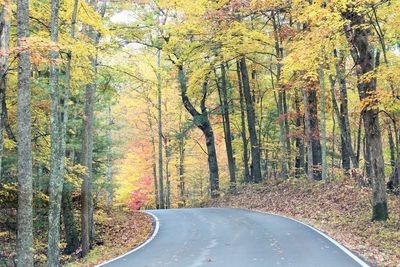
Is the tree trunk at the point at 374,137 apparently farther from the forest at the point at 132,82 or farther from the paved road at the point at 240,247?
the paved road at the point at 240,247

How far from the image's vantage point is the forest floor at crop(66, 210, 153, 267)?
13430mm

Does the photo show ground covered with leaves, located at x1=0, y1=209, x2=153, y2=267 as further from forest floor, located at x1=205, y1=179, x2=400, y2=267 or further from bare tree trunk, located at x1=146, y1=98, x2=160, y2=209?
bare tree trunk, located at x1=146, y1=98, x2=160, y2=209

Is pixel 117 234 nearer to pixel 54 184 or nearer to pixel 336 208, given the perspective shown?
pixel 54 184

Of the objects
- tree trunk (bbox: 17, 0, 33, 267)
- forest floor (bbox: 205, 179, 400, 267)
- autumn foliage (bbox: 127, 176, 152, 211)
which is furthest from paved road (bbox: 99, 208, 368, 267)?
autumn foliage (bbox: 127, 176, 152, 211)

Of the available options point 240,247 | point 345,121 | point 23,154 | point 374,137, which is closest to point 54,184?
point 23,154

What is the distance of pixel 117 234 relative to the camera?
18.1 m

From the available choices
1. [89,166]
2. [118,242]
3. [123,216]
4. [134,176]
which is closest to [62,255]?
[118,242]

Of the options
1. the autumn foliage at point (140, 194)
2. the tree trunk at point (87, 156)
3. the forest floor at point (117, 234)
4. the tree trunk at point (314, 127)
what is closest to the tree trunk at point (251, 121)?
the tree trunk at point (314, 127)

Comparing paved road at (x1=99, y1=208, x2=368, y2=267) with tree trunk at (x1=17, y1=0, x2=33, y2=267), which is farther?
tree trunk at (x1=17, y1=0, x2=33, y2=267)

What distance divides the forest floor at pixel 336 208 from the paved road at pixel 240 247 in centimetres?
75

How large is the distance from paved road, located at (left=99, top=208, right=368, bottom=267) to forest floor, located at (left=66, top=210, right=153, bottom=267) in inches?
31.7

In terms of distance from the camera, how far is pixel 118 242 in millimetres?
16203

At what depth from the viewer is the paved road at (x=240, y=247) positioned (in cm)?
981

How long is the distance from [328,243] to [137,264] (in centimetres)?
543
